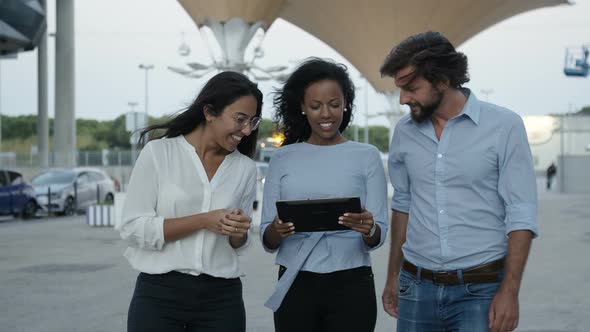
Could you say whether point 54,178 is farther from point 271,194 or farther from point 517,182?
point 517,182

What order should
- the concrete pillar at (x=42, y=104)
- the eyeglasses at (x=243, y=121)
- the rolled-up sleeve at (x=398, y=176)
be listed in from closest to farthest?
the eyeglasses at (x=243, y=121)
the rolled-up sleeve at (x=398, y=176)
the concrete pillar at (x=42, y=104)

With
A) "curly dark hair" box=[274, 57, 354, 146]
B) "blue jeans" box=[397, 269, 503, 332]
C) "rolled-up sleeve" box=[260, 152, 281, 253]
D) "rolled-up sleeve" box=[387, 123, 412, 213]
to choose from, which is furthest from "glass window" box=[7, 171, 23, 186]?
"blue jeans" box=[397, 269, 503, 332]

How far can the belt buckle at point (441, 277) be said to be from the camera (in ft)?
12.4

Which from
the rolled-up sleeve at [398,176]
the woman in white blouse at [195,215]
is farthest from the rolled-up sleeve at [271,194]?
the rolled-up sleeve at [398,176]

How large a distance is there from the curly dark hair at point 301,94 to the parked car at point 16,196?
74.0 feet

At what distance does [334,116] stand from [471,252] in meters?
0.97

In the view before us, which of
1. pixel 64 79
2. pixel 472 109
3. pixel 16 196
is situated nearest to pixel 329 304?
pixel 472 109

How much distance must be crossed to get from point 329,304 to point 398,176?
0.67 meters

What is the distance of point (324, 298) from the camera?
4.16 meters

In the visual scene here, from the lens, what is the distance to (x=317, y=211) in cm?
396

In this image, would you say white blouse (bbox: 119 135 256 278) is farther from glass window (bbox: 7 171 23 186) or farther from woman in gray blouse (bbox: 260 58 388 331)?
glass window (bbox: 7 171 23 186)

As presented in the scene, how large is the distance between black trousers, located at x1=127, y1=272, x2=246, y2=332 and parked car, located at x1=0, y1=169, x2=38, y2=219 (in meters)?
23.2

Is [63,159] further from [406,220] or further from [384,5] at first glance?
[406,220]

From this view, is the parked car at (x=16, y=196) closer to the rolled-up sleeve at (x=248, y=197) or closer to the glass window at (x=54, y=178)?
the glass window at (x=54, y=178)
